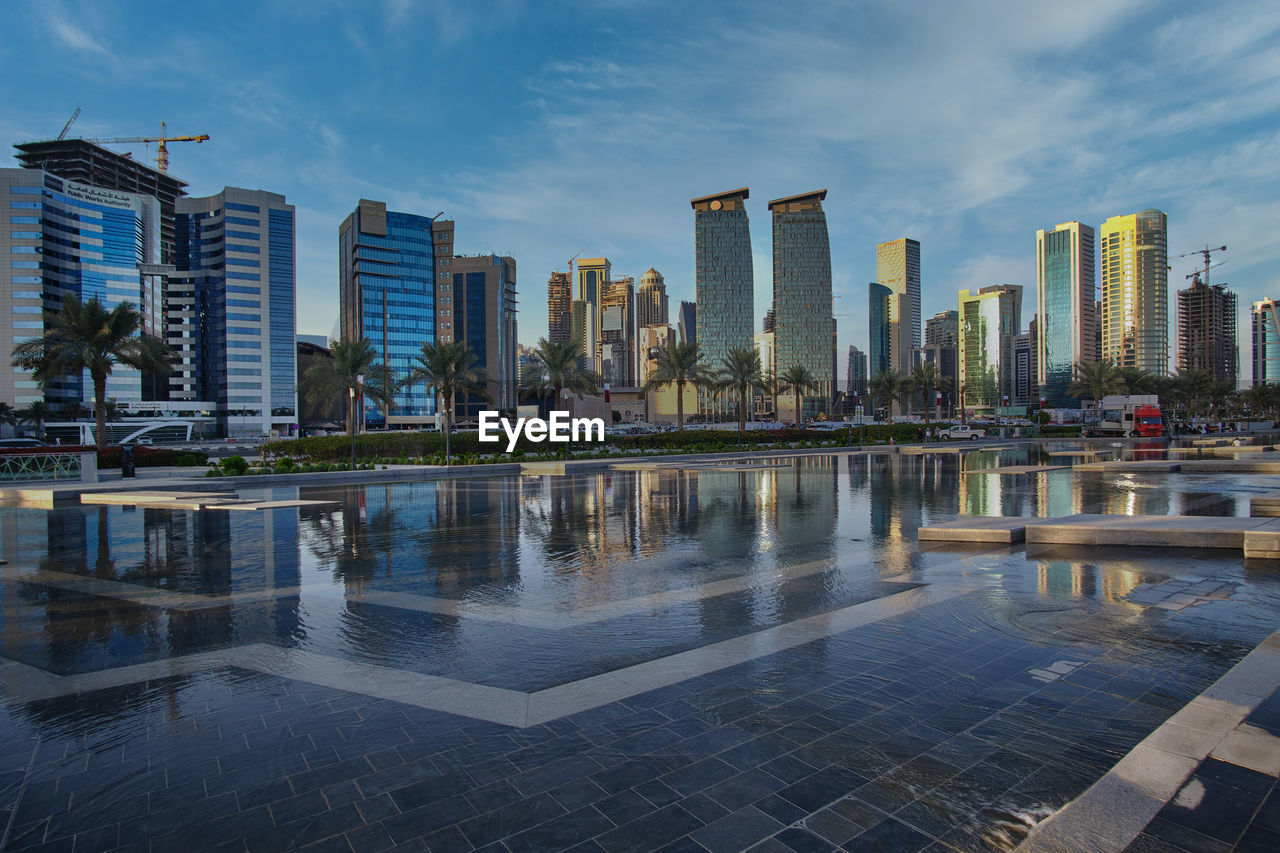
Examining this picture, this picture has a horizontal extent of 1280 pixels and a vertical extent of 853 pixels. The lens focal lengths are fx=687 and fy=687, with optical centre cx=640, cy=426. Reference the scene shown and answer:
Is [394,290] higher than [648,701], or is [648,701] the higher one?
[394,290]

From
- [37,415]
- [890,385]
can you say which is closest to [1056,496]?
[890,385]

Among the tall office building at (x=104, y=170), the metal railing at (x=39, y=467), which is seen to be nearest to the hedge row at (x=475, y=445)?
the metal railing at (x=39, y=467)

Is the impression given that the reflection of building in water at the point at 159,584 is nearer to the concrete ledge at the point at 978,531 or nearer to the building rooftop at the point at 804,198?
the concrete ledge at the point at 978,531

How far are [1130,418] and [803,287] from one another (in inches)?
4164

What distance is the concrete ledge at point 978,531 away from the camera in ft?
34.9

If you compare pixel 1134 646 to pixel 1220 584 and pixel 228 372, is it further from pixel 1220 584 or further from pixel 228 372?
pixel 228 372

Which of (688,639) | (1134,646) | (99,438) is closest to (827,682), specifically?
(688,639)

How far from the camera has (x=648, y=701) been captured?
15.7ft

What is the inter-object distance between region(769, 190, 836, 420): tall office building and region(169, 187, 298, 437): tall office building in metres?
104

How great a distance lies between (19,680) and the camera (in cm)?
549

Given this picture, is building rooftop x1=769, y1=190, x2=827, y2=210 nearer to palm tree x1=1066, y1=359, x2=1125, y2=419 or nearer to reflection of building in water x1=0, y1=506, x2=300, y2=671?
palm tree x1=1066, y1=359, x2=1125, y2=419

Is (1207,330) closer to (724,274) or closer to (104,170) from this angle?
(724,274)

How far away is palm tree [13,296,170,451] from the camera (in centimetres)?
3066

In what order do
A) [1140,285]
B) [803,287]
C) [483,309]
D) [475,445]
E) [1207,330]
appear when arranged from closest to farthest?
1. [475,445]
2. [1207,330]
3. [483,309]
4. [803,287]
5. [1140,285]
